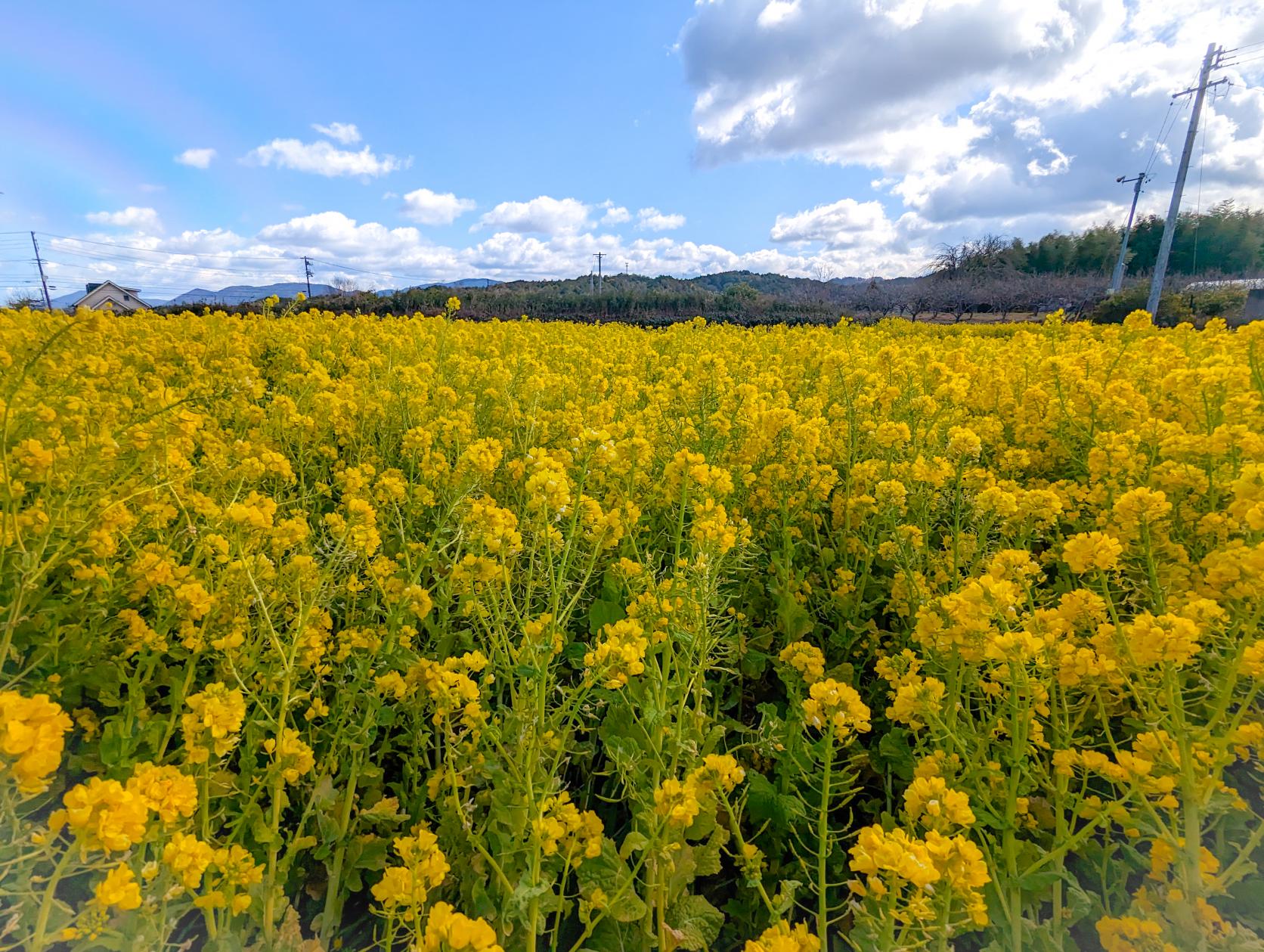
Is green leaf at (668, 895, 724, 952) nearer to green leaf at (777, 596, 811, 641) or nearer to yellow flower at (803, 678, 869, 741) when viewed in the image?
yellow flower at (803, 678, 869, 741)

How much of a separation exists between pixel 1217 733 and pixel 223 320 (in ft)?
34.8

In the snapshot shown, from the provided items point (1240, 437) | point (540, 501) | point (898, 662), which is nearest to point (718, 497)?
point (898, 662)

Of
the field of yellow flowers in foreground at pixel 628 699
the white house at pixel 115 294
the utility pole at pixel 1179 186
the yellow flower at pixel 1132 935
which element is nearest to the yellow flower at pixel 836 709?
the field of yellow flowers in foreground at pixel 628 699

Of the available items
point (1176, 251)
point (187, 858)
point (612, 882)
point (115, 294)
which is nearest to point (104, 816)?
point (187, 858)

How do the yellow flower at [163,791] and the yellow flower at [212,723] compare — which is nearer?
the yellow flower at [163,791]

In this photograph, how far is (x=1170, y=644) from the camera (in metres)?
1.31

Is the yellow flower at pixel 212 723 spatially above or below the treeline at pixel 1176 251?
below

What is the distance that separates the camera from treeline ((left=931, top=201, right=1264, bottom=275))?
160 ft

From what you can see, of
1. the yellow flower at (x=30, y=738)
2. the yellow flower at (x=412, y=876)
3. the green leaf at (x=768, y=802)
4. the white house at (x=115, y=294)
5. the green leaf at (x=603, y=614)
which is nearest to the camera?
the yellow flower at (x=30, y=738)

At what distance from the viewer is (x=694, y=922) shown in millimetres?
1524

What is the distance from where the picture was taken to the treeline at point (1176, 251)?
48812 mm

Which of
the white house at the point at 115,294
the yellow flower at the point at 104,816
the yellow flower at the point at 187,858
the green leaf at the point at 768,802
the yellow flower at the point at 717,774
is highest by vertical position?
the white house at the point at 115,294

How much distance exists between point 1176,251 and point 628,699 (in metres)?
70.6

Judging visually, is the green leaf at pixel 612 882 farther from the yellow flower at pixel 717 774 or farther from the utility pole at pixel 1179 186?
the utility pole at pixel 1179 186
